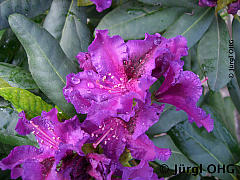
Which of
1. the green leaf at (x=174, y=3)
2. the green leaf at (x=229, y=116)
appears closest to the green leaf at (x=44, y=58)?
the green leaf at (x=174, y=3)

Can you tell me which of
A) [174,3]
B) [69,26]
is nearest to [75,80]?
[69,26]

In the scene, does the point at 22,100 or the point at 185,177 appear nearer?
the point at 22,100

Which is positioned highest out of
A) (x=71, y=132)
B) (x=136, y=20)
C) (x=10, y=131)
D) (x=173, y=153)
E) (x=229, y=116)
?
(x=136, y=20)

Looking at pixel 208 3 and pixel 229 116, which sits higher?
pixel 208 3

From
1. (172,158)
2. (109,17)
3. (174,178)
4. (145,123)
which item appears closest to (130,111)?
(145,123)

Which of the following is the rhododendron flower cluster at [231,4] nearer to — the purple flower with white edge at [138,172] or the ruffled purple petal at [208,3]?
the ruffled purple petal at [208,3]

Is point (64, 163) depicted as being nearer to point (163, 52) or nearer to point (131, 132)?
point (131, 132)

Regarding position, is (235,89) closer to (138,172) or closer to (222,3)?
(222,3)
